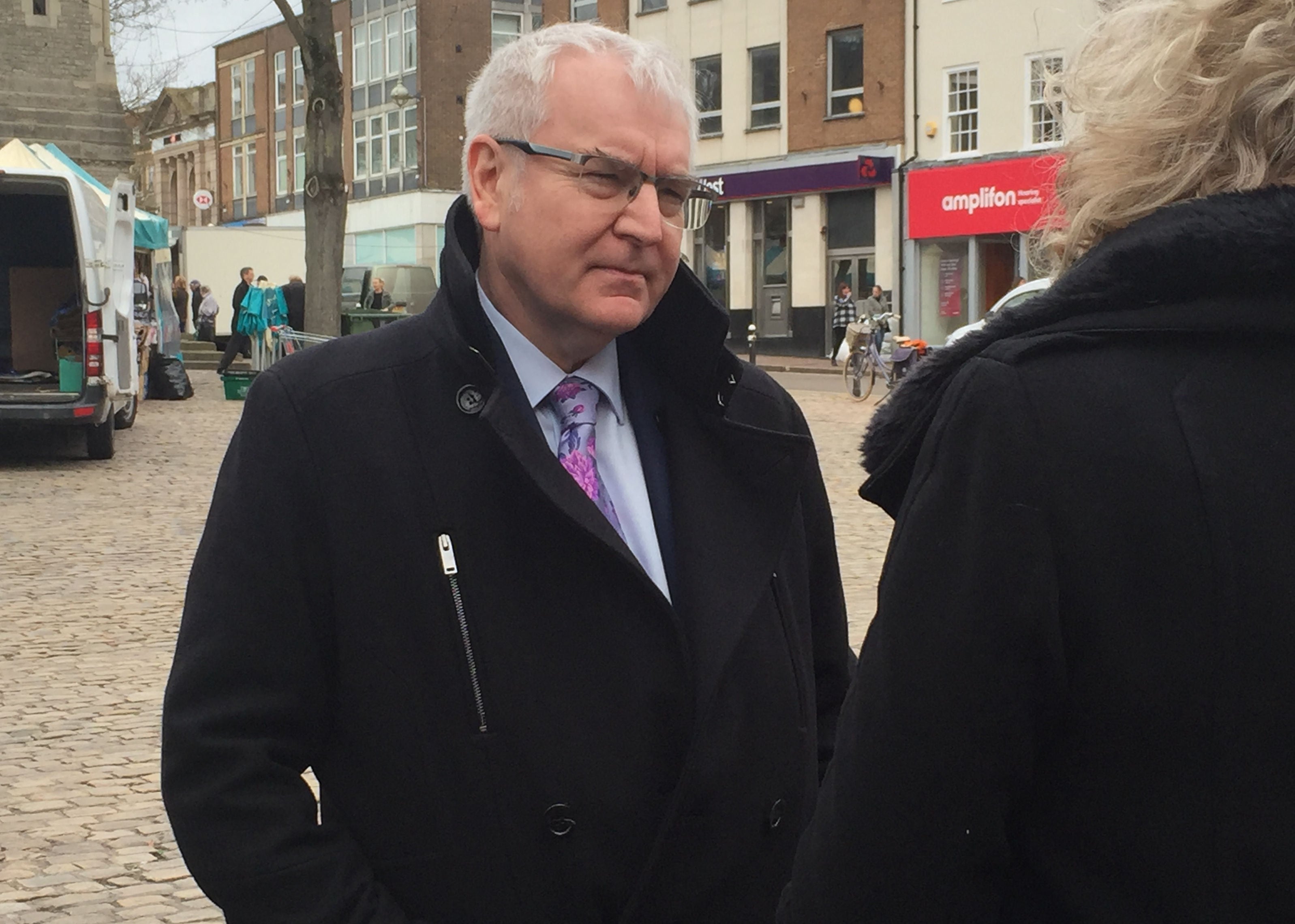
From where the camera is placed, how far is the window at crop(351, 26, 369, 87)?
5641 centimetres

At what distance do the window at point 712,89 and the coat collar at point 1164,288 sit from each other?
3774cm

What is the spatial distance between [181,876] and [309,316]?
58.2 ft

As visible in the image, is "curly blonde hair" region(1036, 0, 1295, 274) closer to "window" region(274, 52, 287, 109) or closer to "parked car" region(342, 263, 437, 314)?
"parked car" region(342, 263, 437, 314)

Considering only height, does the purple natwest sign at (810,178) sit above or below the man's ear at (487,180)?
above

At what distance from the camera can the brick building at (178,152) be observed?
227 ft

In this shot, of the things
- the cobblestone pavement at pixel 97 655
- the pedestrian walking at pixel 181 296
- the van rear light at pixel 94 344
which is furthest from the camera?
the pedestrian walking at pixel 181 296

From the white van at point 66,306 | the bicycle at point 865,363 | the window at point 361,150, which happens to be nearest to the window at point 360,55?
the window at point 361,150

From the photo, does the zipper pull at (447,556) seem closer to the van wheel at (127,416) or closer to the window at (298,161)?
the van wheel at (127,416)

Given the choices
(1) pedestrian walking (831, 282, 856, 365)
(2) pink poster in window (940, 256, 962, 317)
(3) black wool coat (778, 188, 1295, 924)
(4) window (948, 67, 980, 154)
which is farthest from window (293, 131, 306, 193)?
(3) black wool coat (778, 188, 1295, 924)

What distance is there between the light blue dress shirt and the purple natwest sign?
30.4 m

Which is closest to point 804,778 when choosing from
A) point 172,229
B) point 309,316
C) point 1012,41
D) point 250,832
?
point 250,832

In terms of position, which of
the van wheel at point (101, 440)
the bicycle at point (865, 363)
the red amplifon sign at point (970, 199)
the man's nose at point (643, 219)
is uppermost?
the red amplifon sign at point (970, 199)

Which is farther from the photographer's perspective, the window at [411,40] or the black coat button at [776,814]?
the window at [411,40]

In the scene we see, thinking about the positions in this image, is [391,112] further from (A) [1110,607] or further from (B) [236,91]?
(A) [1110,607]
